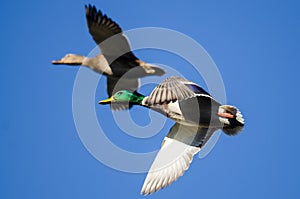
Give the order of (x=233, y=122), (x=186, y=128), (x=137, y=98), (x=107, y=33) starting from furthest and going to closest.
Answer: (x=107, y=33) < (x=137, y=98) < (x=186, y=128) < (x=233, y=122)

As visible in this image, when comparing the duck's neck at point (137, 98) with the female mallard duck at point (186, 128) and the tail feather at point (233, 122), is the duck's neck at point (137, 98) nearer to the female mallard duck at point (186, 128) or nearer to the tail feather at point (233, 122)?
the female mallard duck at point (186, 128)

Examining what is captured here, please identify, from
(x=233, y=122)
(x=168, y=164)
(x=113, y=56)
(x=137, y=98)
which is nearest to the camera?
(x=233, y=122)

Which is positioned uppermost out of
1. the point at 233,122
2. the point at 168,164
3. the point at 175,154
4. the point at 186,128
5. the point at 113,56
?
the point at 113,56

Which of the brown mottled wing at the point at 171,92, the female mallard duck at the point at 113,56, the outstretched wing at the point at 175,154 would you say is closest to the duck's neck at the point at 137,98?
the outstretched wing at the point at 175,154

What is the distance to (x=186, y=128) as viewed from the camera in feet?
31.2

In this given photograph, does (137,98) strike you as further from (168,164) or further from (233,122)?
(233,122)

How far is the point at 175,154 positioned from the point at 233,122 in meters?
1.15

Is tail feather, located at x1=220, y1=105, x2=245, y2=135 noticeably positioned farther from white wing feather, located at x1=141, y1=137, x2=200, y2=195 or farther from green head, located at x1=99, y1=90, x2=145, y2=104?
green head, located at x1=99, y1=90, x2=145, y2=104

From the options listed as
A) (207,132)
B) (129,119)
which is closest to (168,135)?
(207,132)

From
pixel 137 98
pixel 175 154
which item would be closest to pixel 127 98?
pixel 137 98

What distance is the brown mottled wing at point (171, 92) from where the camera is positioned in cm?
785

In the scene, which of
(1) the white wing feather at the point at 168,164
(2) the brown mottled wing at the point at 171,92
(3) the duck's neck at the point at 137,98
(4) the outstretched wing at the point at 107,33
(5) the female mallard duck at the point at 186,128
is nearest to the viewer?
(2) the brown mottled wing at the point at 171,92

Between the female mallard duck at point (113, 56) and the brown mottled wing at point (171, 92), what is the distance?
328 cm

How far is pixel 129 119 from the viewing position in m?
12.0
